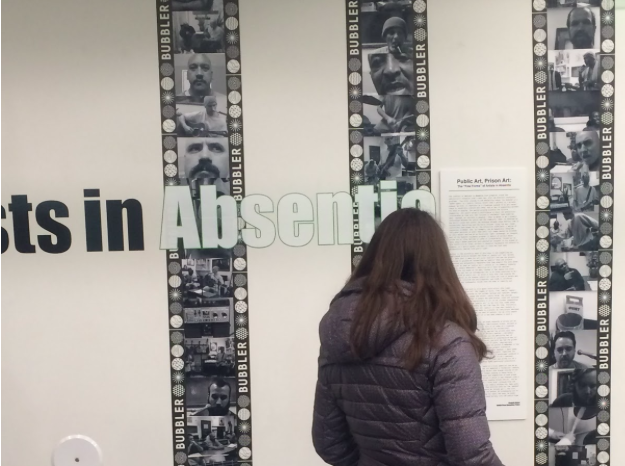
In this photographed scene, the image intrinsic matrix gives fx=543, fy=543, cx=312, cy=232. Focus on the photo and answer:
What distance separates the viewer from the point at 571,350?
2035mm

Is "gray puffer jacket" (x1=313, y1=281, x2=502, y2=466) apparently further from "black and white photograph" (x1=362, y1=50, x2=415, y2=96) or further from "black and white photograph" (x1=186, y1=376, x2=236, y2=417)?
"black and white photograph" (x1=362, y1=50, x2=415, y2=96)

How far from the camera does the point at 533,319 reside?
2.02 meters

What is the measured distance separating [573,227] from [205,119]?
4.61 feet

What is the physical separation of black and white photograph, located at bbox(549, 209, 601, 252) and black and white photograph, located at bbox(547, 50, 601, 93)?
17.9 inches

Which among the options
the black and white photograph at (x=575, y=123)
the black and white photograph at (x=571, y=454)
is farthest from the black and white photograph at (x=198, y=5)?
the black and white photograph at (x=571, y=454)

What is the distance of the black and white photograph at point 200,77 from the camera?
1.93m

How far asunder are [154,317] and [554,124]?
162 cm

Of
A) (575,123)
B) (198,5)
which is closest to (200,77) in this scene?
(198,5)

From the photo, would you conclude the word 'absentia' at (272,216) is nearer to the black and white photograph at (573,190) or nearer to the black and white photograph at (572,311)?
the black and white photograph at (573,190)

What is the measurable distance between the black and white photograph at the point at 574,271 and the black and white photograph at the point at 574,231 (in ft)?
0.09

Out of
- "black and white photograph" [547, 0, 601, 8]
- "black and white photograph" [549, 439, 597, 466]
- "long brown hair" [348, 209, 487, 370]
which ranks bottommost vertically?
"black and white photograph" [549, 439, 597, 466]

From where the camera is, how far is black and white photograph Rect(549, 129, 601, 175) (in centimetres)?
198

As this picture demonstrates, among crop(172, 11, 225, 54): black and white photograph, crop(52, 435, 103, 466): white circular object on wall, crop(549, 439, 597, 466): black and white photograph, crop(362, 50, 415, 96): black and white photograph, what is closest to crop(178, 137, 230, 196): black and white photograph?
crop(172, 11, 225, 54): black and white photograph

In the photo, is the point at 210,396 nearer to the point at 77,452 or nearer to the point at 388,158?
the point at 77,452
